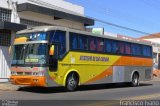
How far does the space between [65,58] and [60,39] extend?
3.40ft

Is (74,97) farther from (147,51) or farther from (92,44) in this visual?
(147,51)

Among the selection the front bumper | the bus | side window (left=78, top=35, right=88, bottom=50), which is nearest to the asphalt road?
the front bumper

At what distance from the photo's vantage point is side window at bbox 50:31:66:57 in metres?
19.3

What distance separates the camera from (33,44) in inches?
759

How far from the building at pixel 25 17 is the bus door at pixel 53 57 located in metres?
5.97

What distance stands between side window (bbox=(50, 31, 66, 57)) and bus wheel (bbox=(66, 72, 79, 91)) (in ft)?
4.93

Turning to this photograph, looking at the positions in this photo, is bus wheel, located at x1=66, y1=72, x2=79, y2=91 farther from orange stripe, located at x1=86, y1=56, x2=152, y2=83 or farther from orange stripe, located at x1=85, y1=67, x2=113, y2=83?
orange stripe, located at x1=85, y1=67, x2=113, y2=83

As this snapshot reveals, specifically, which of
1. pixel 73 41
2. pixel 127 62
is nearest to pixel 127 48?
pixel 127 62

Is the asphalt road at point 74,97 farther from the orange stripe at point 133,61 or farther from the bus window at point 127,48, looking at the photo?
the bus window at point 127,48

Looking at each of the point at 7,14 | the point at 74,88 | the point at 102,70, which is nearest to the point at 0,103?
the point at 74,88

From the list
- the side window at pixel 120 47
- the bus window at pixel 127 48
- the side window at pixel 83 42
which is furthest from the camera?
the bus window at pixel 127 48

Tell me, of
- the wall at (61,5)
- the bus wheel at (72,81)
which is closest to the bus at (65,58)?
the bus wheel at (72,81)

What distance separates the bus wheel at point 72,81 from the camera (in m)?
20.4

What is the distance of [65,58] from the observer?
2003cm
